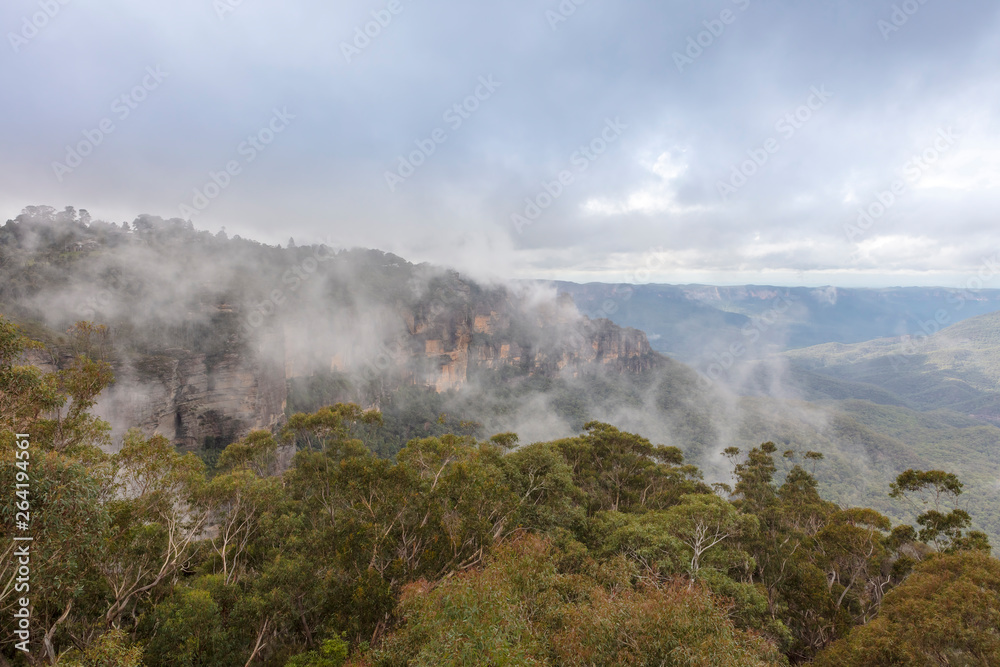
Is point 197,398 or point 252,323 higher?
point 252,323

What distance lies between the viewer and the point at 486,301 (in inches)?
5802

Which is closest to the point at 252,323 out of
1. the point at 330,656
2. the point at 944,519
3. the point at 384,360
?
the point at 384,360

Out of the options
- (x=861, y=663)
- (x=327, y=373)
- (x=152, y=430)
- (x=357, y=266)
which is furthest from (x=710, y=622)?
(x=357, y=266)

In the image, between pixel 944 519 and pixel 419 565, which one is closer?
pixel 419 565

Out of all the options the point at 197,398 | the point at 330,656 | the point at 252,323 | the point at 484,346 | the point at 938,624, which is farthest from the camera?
the point at 484,346

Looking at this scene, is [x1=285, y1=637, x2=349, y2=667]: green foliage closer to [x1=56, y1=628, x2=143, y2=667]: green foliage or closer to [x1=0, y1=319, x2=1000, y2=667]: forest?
[x1=0, y1=319, x2=1000, y2=667]: forest

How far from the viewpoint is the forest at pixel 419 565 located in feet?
27.6

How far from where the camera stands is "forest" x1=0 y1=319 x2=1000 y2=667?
841 cm

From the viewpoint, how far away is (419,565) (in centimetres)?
1717

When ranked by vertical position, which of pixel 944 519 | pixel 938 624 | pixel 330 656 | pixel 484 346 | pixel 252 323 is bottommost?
pixel 484 346

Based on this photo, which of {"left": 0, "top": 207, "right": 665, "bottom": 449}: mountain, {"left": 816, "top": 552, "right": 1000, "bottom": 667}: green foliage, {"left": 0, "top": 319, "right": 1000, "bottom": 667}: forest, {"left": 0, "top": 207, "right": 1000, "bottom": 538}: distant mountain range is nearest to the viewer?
{"left": 0, "top": 319, "right": 1000, "bottom": 667}: forest

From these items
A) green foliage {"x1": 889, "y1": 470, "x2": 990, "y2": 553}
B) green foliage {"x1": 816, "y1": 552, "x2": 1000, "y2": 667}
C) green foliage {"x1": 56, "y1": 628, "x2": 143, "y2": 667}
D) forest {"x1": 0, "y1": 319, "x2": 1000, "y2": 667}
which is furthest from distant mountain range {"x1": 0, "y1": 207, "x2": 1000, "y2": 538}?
green foliage {"x1": 889, "y1": 470, "x2": 990, "y2": 553}

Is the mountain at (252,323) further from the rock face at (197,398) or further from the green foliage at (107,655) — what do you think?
the green foliage at (107,655)

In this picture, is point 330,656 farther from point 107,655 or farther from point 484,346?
point 484,346
